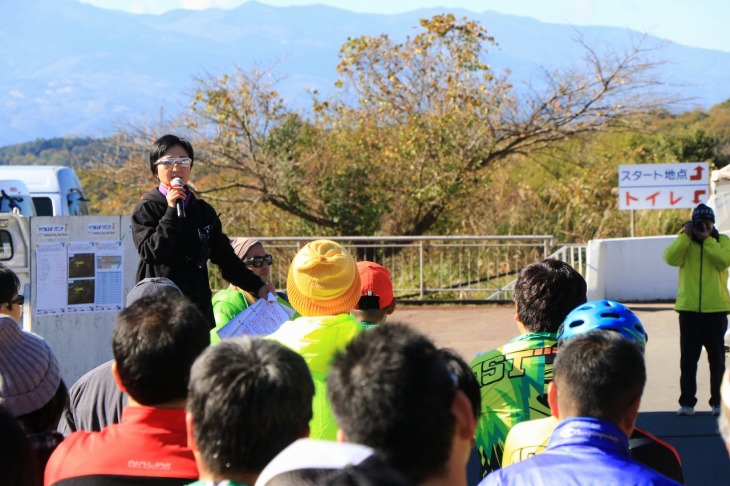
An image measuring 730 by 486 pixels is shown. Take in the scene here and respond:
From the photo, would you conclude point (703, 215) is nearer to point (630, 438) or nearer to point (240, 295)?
point (240, 295)

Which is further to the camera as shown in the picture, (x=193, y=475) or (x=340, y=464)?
(x=193, y=475)

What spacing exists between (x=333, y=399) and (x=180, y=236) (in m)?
3.04

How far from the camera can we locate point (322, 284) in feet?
12.2

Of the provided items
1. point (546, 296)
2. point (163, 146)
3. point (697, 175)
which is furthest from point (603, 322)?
point (697, 175)

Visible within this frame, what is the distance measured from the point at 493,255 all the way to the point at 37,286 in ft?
34.0

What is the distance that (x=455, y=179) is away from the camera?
62.8 feet

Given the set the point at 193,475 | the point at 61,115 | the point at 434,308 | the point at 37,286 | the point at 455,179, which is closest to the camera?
the point at 193,475

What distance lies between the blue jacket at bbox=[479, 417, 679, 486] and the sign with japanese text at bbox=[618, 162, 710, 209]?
1337 cm

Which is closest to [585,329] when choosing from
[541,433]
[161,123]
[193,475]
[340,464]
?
[541,433]

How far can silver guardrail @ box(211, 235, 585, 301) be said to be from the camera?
15742 millimetres

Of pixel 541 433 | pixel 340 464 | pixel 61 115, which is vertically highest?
pixel 61 115

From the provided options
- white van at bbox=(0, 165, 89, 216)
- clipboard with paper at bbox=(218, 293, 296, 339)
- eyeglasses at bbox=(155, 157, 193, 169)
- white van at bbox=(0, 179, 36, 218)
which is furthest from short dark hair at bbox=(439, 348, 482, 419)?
white van at bbox=(0, 165, 89, 216)

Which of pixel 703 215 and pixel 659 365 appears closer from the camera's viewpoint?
pixel 703 215

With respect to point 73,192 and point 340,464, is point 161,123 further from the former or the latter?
point 340,464
